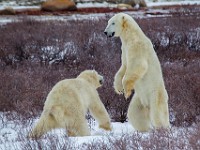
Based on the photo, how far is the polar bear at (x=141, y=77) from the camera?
5125 millimetres

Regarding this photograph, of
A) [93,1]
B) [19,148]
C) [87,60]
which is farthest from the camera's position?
[93,1]

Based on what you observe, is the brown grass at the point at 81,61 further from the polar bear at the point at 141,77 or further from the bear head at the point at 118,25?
the bear head at the point at 118,25

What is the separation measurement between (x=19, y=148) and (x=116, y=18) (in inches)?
71.6

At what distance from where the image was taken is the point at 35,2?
123 feet

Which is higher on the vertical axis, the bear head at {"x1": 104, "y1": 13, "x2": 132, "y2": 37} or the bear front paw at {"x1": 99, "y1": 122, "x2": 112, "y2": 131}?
the bear head at {"x1": 104, "y1": 13, "x2": 132, "y2": 37}

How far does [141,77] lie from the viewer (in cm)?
514

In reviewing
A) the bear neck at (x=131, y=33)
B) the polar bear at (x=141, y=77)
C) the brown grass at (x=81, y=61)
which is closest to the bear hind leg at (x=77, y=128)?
the polar bear at (x=141, y=77)

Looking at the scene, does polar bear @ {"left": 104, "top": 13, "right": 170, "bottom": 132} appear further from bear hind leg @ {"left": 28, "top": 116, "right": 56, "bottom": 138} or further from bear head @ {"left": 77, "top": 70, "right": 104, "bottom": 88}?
bear hind leg @ {"left": 28, "top": 116, "right": 56, "bottom": 138}

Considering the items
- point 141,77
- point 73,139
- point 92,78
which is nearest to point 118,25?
point 141,77

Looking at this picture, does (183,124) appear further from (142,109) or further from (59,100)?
(59,100)

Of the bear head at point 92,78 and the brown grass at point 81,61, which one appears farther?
the brown grass at point 81,61

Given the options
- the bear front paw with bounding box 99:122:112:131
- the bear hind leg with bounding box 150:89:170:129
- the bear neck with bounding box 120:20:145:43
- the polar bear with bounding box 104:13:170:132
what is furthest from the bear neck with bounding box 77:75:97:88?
the bear hind leg with bounding box 150:89:170:129

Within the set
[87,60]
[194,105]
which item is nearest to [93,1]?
[87,60]

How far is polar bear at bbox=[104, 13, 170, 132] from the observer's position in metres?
5.12
